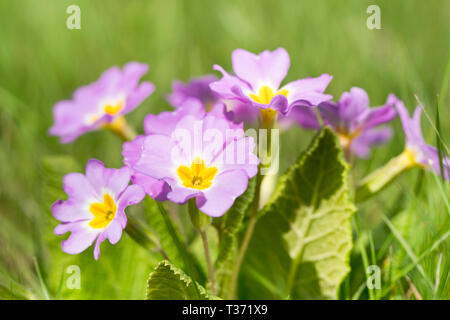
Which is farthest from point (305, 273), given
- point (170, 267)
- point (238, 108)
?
point (238, 108)

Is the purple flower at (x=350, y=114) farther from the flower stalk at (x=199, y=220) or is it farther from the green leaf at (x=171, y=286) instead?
the green leaf at (x=171, y=286)

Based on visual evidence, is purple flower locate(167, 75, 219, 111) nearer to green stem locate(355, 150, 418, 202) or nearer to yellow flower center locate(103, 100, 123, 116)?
yellow flower center locate(103, 100, 123, 116)

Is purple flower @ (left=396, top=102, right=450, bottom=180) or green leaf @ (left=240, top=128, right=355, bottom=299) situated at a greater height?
purple flower @ (left=396, top=102, right=450, bottom=180)

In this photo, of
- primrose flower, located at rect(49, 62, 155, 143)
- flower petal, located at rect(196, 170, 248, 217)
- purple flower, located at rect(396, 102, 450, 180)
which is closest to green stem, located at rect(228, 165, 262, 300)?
flower petal, located at rect(196, 170, 248, 217)

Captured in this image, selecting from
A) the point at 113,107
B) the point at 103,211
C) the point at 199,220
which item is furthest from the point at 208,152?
the point at 113,107

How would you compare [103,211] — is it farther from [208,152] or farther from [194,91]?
[194,91]

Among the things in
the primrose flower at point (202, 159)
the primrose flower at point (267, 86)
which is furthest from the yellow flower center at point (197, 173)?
the primrose flower at point (267, 86)

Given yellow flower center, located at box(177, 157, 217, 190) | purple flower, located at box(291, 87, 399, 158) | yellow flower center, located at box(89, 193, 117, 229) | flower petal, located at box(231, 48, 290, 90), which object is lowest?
yellow flower center, located at box(89, 193, 117, 229)
